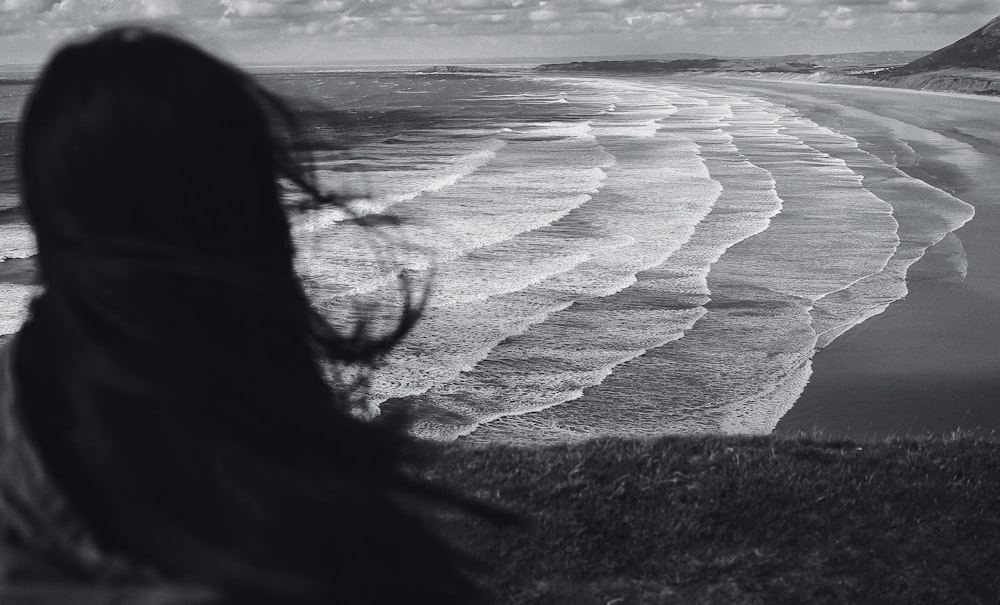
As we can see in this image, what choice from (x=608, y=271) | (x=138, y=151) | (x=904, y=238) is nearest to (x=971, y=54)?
(x=904, y=238)

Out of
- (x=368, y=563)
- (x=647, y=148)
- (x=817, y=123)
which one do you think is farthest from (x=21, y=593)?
(x=817, y=123)

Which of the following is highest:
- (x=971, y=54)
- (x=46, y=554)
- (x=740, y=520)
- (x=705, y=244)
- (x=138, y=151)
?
(x=971, y=54)

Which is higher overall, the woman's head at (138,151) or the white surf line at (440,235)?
the woman's head at (138,151)

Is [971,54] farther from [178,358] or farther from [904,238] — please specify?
[178,358]

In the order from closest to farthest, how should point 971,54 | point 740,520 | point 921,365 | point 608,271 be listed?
point 740,520 < point 921,365 < point 608,271 < point 971,54

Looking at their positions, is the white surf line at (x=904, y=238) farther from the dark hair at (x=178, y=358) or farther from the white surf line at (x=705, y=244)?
the dark hair at (x=178, y=358)


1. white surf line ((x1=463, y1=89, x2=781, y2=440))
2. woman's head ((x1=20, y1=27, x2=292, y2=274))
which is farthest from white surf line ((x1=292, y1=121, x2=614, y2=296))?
woman's head ((x1=20, y1=27, x2=292, y2=274))

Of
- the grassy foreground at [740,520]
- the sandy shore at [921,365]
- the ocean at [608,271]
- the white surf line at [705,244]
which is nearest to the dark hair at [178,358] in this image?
the ocean at [608,271]
